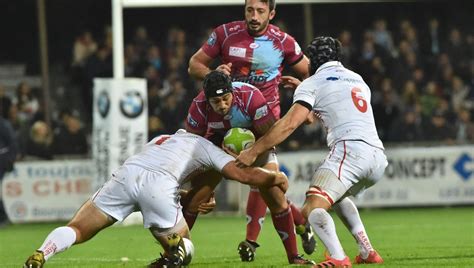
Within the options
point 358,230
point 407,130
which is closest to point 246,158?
point 358,230

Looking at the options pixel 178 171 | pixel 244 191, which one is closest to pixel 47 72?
pixel 244 191

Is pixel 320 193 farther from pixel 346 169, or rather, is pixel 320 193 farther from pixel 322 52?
pixel 322 52

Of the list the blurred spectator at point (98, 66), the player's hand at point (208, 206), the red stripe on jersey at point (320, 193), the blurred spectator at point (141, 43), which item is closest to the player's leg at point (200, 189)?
the player's hand at point (208, 206)

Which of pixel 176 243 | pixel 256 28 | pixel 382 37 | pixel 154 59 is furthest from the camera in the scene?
pixel 382 37

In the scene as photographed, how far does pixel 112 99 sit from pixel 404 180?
17.1 ft

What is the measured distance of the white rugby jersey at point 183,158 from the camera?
29.5 feet

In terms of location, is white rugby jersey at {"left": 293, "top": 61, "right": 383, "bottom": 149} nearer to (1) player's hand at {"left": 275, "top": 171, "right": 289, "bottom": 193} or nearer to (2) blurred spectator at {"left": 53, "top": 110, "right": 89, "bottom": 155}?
(1) player's hand at {"left": 275, "top": 171, "right": 289, "bottom": 193}

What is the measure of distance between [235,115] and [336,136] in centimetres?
94

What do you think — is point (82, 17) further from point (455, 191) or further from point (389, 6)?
point (455, 191)

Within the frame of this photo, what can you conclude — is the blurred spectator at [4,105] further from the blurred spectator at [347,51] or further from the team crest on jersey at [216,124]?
the team crest on jersey at [216,124]

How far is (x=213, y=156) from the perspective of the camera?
9.01 meters

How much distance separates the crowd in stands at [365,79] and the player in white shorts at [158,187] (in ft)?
32.7

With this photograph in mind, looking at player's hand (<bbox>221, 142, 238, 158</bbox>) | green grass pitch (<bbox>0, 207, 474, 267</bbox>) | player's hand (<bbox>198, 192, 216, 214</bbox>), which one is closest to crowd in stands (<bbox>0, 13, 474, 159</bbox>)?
Result: green grass pitch (<bbox>0, 207, 474, 267</bbox>)

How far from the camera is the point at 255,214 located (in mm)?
10891
